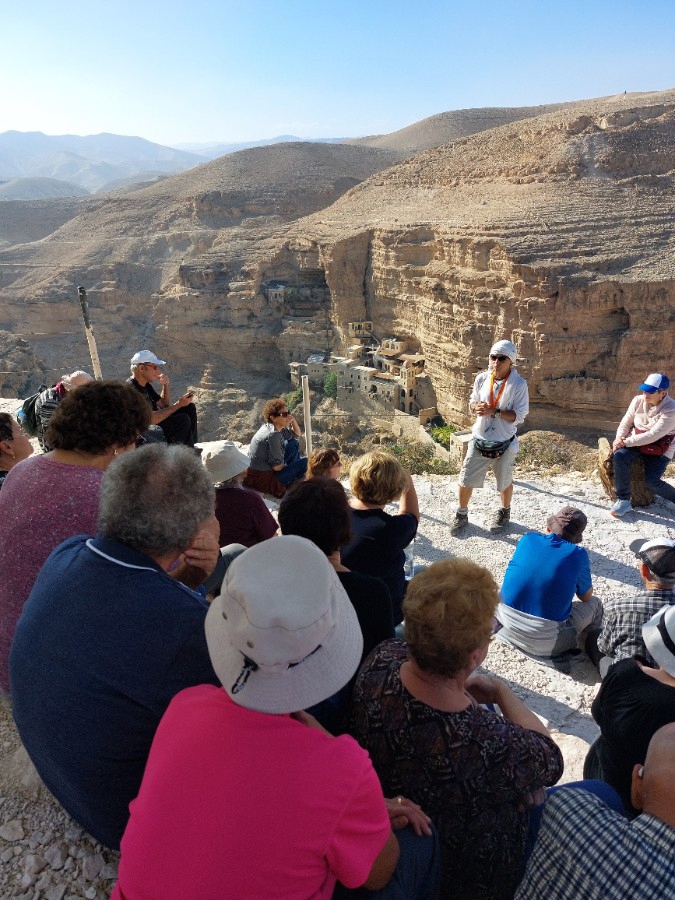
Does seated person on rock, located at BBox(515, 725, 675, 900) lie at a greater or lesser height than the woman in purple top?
lesser

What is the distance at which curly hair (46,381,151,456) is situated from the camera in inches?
90.8

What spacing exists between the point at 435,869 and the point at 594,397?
58.5ft

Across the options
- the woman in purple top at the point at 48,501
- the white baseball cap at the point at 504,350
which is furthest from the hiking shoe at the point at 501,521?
the woman in purple top at the point at 48,501

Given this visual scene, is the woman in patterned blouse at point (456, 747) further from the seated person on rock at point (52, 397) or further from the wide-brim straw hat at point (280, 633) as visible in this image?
the seated person on rock at point (52, 397)

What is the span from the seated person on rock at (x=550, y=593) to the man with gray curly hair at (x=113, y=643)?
217cm

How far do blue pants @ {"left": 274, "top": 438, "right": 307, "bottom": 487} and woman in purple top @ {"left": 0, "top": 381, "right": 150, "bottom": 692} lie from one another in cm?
226

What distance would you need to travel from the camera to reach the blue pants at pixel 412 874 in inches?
52.8

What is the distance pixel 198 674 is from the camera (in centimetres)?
148

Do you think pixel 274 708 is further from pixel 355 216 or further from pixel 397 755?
pixel 355 216

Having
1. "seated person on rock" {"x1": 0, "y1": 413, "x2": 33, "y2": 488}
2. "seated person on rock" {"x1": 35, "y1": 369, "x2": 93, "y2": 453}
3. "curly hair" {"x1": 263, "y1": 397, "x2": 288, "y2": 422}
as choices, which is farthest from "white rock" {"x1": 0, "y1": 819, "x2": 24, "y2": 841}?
"curly hair" {"x1": 263, "y1": 397, "x2": 288, "y2": 422}

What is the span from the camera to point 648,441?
481cm

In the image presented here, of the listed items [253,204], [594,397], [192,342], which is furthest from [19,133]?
[594,397]

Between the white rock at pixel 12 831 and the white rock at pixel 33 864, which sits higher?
the white rock at pixel 12 831

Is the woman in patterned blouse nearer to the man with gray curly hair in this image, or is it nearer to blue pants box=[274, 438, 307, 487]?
the man with gray curly hair
